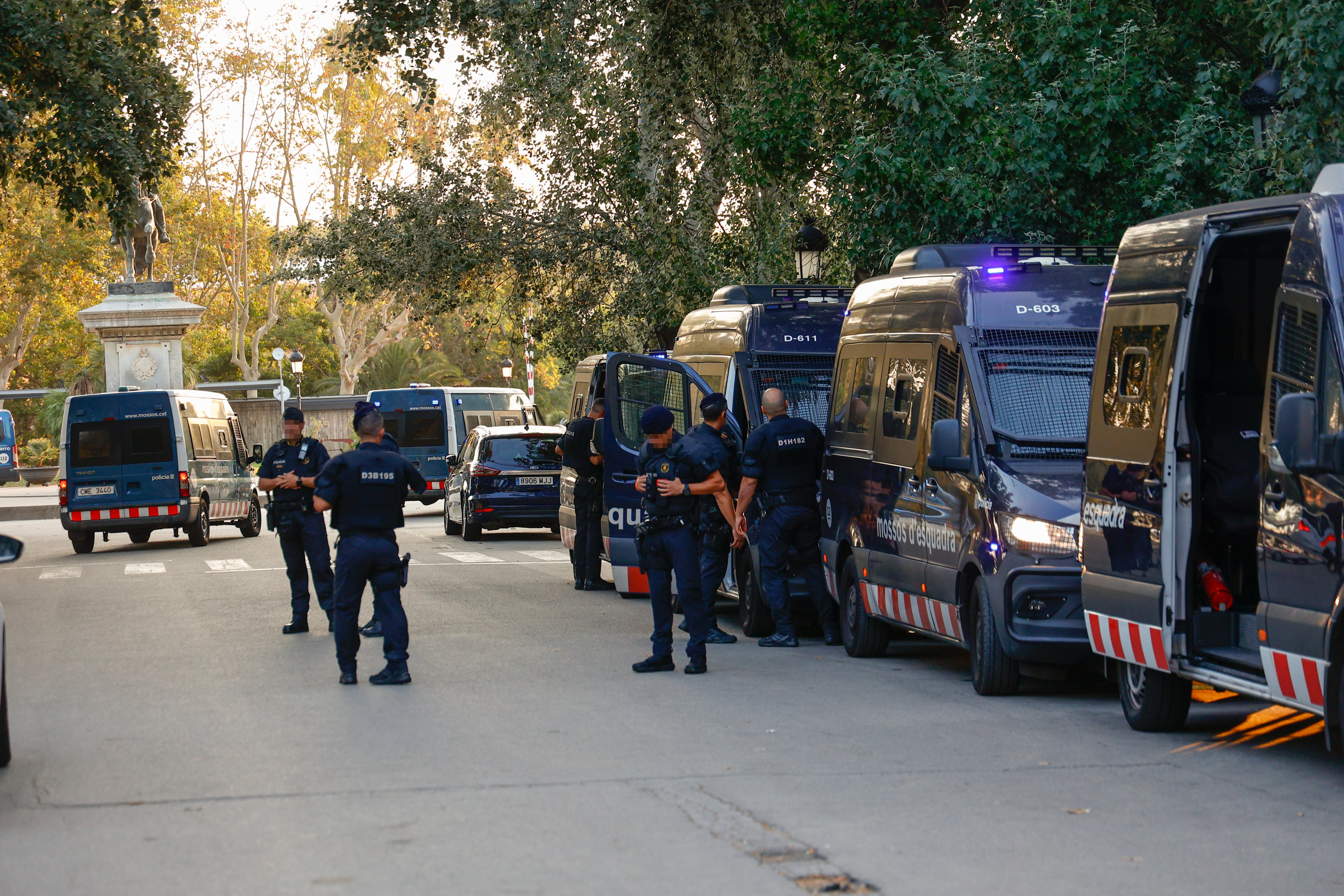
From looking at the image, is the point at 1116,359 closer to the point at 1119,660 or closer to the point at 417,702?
the point at 1119,660

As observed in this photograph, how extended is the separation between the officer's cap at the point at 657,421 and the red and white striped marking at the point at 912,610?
178 cm

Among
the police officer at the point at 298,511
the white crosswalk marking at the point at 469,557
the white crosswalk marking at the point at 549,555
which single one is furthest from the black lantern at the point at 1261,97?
the white crosswalk marking at the point at 469,557

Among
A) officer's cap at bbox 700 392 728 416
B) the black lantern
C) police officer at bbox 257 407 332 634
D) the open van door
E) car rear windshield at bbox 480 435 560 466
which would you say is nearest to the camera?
officer's cap at bbox 700 392 728 416

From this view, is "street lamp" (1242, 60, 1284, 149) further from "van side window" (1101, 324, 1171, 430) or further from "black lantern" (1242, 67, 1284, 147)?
"van side window" (1101, 324, 1171, 430)

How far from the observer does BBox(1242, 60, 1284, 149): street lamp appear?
43.0 feet

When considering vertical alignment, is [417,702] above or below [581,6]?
below

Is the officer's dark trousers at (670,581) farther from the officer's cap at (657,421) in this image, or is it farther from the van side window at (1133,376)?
the van side window at (1133,376)

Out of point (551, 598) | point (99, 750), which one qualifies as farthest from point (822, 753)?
point (551, 598)

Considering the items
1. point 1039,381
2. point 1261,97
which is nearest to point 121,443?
point 1261,97

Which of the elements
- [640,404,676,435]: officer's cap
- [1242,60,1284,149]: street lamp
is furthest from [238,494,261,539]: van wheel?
[1242,60,1284,149]: street lamp

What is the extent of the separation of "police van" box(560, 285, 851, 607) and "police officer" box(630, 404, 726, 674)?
218cm

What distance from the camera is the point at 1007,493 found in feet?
33.0

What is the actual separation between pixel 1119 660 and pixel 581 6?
15813 millimetres

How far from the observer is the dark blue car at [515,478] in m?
26.5
